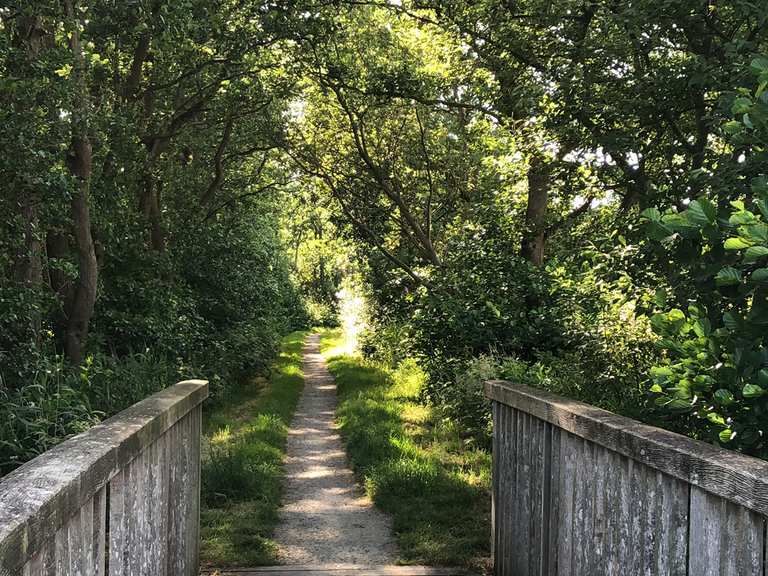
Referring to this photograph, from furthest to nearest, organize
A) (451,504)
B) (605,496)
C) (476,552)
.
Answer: (451,504) < (476,552) < (605,496)

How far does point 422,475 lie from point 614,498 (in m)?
4.63

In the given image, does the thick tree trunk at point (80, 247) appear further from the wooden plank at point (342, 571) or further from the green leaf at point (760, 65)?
the green leaf at point (760, 65)

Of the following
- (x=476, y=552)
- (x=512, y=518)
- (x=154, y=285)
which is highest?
(x=154, y=285)

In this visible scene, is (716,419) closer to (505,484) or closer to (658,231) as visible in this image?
(658,231)

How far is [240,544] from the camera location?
18.0ft

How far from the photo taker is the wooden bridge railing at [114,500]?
1.69 metres

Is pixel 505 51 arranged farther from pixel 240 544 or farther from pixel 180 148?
pixel 180 148

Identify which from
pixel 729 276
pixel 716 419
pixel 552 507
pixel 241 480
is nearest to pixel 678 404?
pixel 716 419

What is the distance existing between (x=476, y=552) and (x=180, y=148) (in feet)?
43.5

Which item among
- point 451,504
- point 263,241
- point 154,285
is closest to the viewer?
point 451,504

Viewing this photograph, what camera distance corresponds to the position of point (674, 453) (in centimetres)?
222

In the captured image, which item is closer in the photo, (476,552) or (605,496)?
(605,496)

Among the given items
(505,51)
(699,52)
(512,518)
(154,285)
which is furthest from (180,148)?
(512,518)

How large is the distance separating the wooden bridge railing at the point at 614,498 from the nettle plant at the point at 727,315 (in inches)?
18.4
